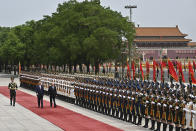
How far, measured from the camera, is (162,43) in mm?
135500

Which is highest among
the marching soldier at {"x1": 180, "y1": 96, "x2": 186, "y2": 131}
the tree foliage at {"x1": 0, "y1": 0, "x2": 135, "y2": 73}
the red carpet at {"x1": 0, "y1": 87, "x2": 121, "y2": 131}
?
the tree foliage at {"x1": 0, "y1": 0, "x2": 135, "y2": 73}

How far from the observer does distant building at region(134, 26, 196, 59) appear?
128 meters

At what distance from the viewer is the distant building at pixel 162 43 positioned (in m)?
128

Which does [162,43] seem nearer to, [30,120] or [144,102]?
[30,120]

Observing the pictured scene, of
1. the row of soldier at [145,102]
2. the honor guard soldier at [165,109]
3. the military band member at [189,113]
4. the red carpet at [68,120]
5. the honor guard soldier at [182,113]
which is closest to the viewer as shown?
Answer: the military band member at [189,113]

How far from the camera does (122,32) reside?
60.7m

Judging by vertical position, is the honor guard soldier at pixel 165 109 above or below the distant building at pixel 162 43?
below

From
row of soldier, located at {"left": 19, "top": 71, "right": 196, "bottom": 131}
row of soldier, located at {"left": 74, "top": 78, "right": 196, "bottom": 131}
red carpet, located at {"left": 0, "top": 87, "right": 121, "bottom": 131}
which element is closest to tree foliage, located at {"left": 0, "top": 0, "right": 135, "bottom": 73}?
row of soldier, located at {"left": 19, "top": 71, "right": 196, "bottom": 131}

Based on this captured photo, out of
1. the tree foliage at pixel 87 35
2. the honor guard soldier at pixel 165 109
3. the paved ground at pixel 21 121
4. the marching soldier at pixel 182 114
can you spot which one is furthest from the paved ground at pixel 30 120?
the tree foliage at pixel 87 35

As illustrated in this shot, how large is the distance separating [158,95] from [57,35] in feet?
146

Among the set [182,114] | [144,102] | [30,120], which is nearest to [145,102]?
[144,102]

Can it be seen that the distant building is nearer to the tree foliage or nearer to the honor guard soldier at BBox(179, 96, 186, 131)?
the tree foliage

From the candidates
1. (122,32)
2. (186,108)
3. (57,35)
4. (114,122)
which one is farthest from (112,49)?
(186,108)

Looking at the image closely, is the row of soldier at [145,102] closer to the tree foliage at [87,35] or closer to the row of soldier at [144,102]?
the row of soldier at [144,102]
